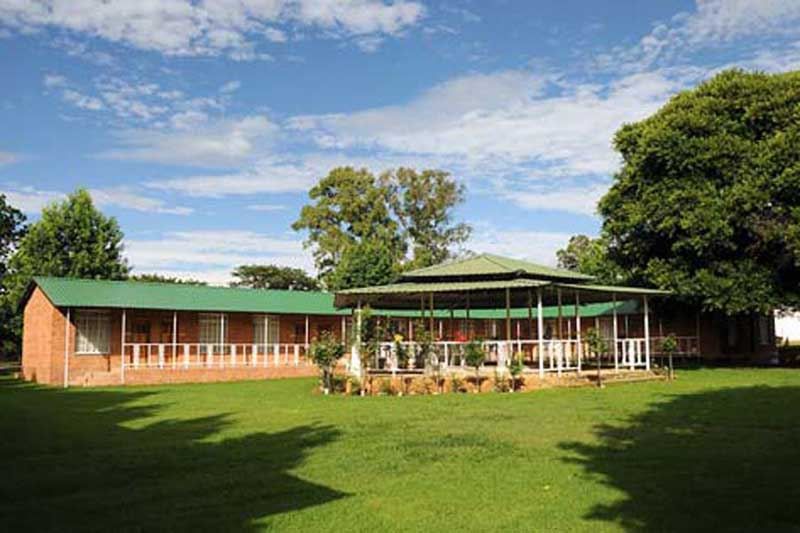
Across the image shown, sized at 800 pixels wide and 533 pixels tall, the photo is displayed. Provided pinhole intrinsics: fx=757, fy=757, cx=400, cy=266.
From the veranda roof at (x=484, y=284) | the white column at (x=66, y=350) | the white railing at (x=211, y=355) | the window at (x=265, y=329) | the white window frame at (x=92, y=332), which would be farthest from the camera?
the window at (x=265, y=329)

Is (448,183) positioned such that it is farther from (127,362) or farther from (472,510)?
(472,510)

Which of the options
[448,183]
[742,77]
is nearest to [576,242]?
[448,183]

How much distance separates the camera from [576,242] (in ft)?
209

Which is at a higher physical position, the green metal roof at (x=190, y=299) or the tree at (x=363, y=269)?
the tree at (x=363, y=269)

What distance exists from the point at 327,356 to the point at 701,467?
1226 centimetres

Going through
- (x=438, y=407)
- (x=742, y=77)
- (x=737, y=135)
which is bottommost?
(x=438, y=407)

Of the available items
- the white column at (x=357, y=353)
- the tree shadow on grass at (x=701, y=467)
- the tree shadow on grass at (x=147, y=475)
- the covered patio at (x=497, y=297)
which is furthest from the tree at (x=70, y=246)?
the tree shadow on grass at (x=701, y=467)

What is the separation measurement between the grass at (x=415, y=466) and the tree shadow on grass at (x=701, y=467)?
0.03 m

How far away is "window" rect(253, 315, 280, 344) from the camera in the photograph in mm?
30802

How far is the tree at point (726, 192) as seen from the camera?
23.8 metres

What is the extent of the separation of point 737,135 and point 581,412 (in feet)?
51.5

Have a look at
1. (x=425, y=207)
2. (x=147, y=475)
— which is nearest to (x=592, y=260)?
(x=425, y=207)

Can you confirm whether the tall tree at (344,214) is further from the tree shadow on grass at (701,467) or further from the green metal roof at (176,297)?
the tree shadow on grass at (701,467)

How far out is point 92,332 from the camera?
2617 cm
